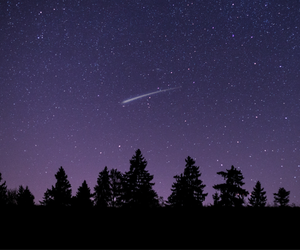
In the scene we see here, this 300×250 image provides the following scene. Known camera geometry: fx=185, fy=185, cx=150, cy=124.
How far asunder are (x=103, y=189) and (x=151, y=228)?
3328cm

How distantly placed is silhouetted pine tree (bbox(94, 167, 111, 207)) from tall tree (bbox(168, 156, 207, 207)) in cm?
1475

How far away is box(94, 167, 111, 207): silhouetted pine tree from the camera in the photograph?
38.3 metres

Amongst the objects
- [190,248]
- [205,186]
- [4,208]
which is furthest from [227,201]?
[4,208]

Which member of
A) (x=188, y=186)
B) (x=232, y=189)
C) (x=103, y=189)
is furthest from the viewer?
(x=103, y=189)

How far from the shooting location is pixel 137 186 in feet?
98.3

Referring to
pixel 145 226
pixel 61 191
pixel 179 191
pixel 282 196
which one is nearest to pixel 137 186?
pixel 179 191

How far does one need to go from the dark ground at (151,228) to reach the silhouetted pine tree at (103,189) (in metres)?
29.2

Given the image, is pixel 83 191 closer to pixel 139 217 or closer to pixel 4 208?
pixel 4 208

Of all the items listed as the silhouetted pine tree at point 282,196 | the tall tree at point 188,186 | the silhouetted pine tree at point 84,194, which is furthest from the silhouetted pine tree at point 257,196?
the silhouetted pine tree at point 84,194

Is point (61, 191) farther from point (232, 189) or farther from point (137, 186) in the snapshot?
point (232, 189)

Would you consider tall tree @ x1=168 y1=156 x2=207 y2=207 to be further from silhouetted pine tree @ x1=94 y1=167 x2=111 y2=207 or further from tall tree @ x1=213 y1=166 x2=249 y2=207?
silhouetted pine tree @ x1=94 y1=167 x2=111 y2=207

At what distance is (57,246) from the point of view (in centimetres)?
712

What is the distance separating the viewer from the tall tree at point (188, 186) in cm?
2913

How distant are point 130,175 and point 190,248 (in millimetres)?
24293
